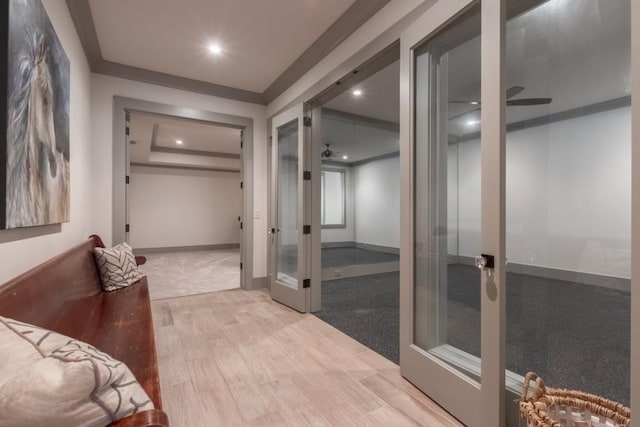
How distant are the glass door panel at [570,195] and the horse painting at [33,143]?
2.23 m

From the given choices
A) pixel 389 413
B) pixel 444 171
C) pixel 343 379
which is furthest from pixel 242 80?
pixel 389 413

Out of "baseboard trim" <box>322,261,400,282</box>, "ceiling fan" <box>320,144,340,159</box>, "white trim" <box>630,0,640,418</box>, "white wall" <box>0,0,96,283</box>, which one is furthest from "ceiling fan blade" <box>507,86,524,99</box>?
"ceiling fan" <box>320,144,340,159</box>

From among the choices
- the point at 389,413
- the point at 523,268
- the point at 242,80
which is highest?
the point at 242,80

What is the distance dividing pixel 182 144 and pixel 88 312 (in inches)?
227

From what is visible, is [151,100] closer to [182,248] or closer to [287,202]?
[287,202]

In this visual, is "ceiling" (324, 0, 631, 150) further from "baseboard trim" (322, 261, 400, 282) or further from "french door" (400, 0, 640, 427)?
"baseboard trim" (322, 261, 400, 282)

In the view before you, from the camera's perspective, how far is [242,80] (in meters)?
3.64

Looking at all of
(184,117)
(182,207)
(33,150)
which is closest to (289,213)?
(184,117)

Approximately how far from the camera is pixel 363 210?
691cm

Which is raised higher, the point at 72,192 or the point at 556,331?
the point at 72,192

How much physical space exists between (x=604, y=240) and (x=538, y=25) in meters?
1.55

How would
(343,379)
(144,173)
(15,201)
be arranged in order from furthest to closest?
(144,173)
(343,379)
(15,201)

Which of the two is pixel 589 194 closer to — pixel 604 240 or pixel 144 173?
pixel 604 240

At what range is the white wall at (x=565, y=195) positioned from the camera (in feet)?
5.24
